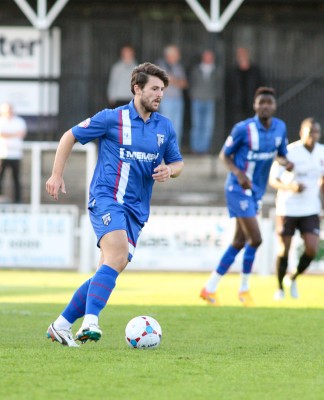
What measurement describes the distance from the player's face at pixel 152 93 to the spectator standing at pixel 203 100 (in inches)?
596

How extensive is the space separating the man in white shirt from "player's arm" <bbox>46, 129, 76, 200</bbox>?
6.42 meters

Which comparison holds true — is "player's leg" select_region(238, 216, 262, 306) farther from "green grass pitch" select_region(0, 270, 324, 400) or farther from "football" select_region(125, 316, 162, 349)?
"football" select_region(125, 316, 162, 349)

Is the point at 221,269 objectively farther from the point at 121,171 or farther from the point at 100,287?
the point at 100,287

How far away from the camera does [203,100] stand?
79.3 ft

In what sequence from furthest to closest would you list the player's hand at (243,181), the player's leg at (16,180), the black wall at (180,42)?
the black wall at (180,42), the player's leg at (16,180), the player's hand at (243,181)

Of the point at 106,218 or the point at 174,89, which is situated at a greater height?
the point at 174,89

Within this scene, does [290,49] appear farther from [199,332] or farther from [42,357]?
[42,357]

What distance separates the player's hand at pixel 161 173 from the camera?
28.4ft

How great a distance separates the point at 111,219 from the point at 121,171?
414 millimetres

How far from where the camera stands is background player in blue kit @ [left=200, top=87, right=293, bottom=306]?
538 inches

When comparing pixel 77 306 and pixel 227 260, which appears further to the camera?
pixel 227 260

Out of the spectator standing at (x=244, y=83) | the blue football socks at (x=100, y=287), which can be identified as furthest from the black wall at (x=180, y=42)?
the blue football socks at (x=100, y=287)

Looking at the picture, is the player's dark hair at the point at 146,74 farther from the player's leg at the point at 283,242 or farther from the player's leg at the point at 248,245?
the player's leg at the point at 283,242

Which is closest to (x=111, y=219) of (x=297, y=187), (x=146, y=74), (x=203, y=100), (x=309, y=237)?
(x=146, y=74)
